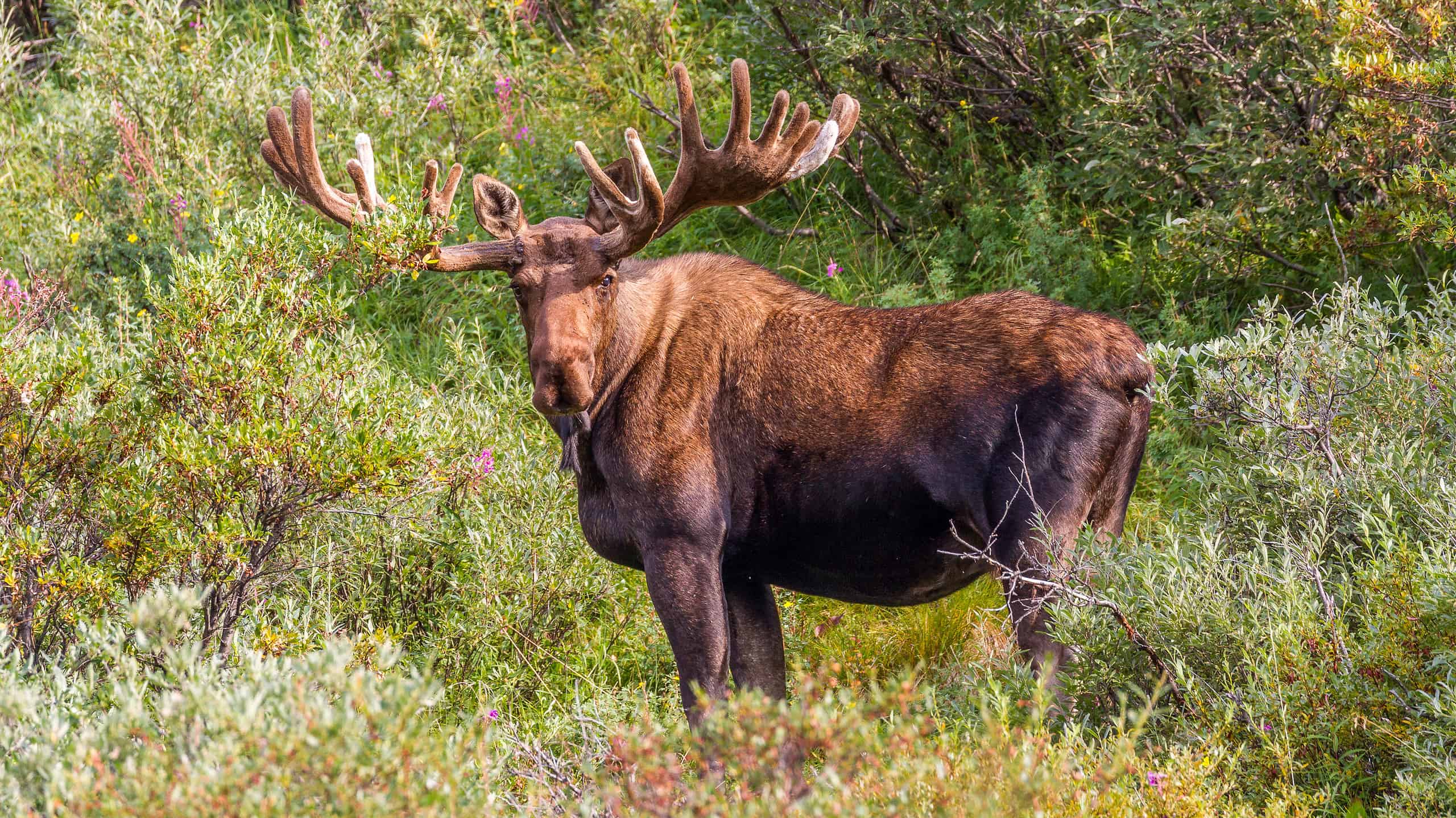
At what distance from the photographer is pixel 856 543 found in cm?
498

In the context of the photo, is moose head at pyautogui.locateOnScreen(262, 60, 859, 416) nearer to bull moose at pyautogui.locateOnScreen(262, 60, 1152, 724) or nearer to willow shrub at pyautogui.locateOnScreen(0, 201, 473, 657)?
bull moose at pyautogui.locateOnScreen(262, 60, 1152, 724)

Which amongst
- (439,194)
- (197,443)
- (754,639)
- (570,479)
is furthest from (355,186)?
(754,639)

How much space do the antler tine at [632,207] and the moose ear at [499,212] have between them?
32 centimetres

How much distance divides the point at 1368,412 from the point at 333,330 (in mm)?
3797

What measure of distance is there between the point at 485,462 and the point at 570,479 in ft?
1.23

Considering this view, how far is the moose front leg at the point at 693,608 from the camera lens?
4.84 m

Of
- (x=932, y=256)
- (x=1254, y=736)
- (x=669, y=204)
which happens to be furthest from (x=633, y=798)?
(x=932, y=256)

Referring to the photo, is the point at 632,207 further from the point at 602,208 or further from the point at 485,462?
the point at 485,462

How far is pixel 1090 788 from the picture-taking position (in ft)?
11.0

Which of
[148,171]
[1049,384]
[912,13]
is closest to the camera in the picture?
[1049,384]

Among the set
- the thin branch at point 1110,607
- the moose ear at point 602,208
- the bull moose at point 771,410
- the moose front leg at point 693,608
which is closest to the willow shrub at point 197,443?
the bull moose at point 771,410

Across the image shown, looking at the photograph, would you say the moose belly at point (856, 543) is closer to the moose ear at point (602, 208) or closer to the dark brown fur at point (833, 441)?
the dark brown fur at point (833, 441)

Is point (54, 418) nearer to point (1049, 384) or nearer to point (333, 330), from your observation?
point (333, 330)

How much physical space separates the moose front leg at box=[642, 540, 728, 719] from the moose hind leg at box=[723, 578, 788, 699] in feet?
1.64
